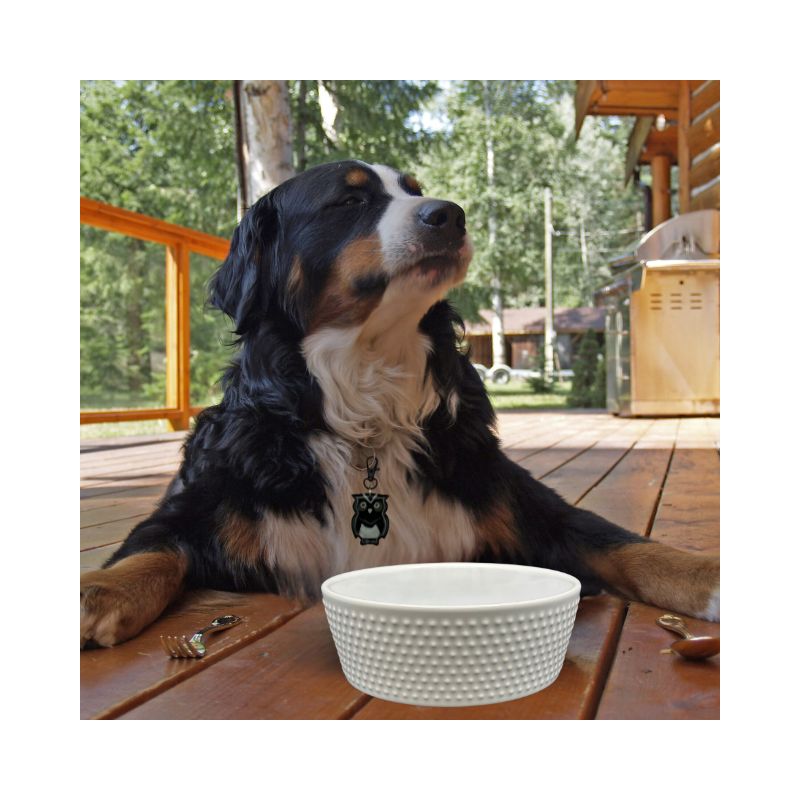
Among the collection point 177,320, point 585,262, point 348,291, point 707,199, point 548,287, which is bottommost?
point 348,291

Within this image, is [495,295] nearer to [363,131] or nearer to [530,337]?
[530,337]

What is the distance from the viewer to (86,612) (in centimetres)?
119

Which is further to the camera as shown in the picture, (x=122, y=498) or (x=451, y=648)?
(x=122, y=498)

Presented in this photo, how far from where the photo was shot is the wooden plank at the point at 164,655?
0.99 m

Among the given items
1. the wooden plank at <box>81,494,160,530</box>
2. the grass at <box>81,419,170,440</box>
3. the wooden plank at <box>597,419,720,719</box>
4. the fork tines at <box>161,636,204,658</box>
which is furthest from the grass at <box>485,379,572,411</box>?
the fork tines at <box>161,636,204,658</box>

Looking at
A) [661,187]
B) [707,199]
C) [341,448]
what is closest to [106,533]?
[341,448]

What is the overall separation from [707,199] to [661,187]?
10.5ft

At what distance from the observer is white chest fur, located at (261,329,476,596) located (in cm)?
142

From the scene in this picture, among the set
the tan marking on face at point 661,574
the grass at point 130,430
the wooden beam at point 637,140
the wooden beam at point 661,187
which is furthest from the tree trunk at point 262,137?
the wooden beam at point 661,187

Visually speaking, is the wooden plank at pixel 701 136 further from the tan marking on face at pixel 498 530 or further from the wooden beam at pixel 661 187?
the tan marking on face at pixel 498 530

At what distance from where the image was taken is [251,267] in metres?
1.47
